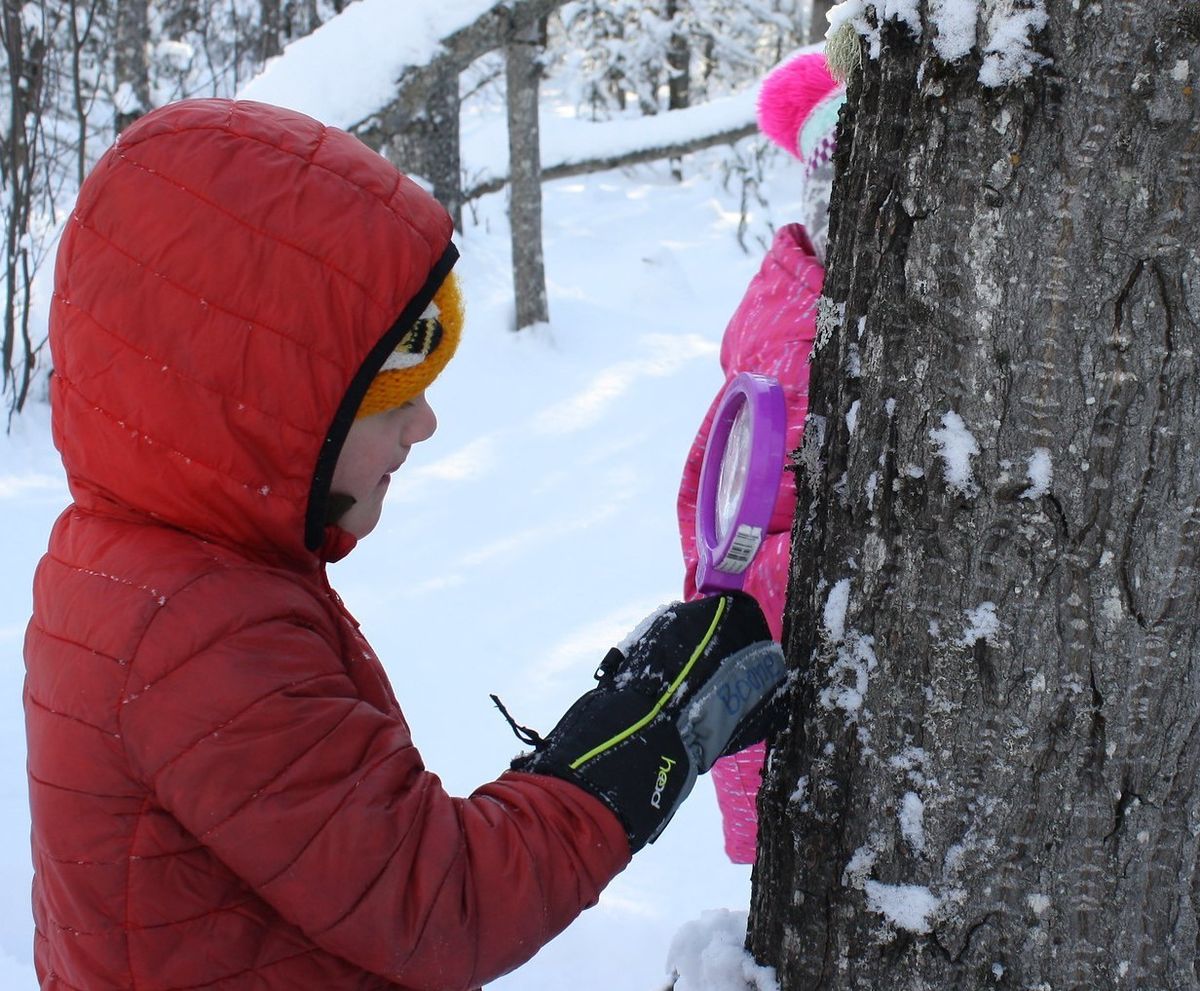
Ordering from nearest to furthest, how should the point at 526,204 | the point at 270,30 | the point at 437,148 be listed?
the point at 526,204
the point at 437,148
the point at 270,30

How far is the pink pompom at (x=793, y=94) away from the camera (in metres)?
2.52

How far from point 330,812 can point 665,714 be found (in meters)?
0.36

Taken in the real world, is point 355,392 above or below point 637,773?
above

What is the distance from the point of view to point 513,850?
1153mm

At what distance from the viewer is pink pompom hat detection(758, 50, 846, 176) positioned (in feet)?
7.98

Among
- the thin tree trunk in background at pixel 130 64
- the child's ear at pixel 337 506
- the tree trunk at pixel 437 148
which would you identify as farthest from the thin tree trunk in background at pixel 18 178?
the child's ear at pixel 337 506

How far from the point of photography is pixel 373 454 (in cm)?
129

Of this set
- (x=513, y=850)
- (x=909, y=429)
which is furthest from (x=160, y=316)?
(x=909, y=429)

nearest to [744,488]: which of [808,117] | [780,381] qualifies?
[780,381]

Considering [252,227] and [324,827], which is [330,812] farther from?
[252,227]

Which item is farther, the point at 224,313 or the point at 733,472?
the point at 733,472

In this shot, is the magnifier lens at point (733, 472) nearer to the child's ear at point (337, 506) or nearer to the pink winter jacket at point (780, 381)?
the pink winter jacket at point (780, 381)

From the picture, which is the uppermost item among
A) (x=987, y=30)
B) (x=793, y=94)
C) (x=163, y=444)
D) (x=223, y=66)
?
(x=987, y=30)

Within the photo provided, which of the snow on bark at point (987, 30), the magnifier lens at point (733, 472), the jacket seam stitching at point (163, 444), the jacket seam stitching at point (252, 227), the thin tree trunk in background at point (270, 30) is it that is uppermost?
the snow on bark at point (987, 30)
